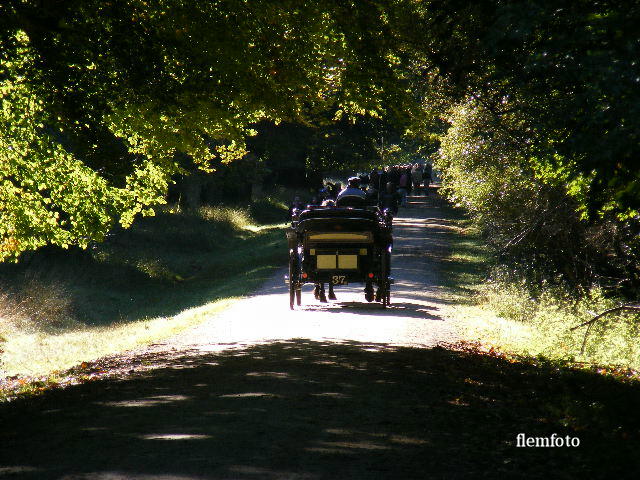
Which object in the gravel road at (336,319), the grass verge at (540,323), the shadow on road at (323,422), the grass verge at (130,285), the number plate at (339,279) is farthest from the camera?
the grass verge at (130,285)

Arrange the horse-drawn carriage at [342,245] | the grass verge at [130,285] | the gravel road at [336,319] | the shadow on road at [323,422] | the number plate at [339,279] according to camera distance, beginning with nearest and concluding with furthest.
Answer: the shadow on road at [323,422] → the gravel road at [336,319] → the horse-drawn carriage at [342,245] → the number plate at [339,279] → the grass verge at [130,285]

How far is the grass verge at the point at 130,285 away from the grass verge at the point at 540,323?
5948 mm

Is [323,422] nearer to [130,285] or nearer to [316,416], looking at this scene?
[316,416]

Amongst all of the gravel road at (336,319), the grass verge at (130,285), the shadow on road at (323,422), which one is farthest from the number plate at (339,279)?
the shadow on road at (323,422)

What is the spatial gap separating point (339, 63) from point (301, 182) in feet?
149

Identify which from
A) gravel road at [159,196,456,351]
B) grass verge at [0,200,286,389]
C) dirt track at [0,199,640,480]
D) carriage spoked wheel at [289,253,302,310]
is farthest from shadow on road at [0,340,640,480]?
carriage spoked wheel at [289,253,302,310]

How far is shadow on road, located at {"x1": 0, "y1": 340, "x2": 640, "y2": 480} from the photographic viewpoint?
6.14 m

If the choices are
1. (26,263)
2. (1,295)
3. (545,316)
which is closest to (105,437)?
(545,316)

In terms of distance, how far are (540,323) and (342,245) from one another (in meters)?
5.14

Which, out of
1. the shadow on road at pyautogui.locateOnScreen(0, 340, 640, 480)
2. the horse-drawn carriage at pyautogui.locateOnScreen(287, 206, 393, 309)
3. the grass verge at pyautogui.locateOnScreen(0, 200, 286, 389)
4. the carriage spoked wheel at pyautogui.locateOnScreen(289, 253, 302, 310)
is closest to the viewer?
the shadow on road at pyautogui.locateOnScreen(0, 340, 640, 480)

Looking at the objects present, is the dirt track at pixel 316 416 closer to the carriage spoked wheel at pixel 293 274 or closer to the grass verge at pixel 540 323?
the grass verge at pixel 540 323

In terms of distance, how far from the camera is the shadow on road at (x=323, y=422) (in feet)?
20.2

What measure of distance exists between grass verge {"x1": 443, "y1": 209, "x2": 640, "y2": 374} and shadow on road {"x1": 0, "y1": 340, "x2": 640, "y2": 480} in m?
3.17

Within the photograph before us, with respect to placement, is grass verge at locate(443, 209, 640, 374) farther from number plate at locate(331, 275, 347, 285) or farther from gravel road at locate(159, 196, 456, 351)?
number plate at locate(331, 275, 347, 285)
